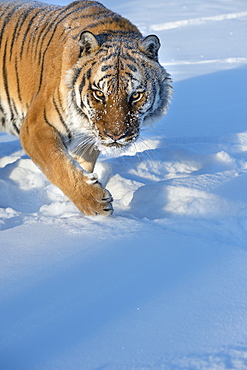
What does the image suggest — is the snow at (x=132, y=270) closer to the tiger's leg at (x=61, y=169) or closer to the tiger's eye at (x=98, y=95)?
the tiger's leg at (x=61, y=169)

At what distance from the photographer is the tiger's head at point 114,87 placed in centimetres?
248

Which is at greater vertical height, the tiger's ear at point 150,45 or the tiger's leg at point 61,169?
the tiger's ear at point 150,45

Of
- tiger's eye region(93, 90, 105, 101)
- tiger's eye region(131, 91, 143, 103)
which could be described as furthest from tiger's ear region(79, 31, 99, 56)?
tiger's eye region(131, 91, 143, 103)

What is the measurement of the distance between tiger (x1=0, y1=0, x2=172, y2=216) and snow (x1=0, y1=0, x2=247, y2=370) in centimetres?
31

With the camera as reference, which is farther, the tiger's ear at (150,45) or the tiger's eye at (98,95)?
the tiger's ear at (150,45)

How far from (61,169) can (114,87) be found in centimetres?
51

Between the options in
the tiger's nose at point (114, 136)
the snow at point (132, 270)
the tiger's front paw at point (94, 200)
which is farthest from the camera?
the tiger's nose at point (114, 136)

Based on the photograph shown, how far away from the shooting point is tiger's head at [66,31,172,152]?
2.48 m

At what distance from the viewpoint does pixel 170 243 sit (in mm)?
1931

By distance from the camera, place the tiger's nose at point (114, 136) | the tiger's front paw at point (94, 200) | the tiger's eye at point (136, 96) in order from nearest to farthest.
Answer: the tiger's front paw at point (94, 200) → the tiger's nose at point (114, 136) → the tiger's eye at point (136, 96)

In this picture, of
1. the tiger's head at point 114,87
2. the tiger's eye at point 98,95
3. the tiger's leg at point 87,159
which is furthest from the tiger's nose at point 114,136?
the tiger's leg at point 87,159

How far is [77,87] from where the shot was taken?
2656 mm

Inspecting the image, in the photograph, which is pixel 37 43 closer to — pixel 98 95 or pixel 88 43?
pixel 88 43

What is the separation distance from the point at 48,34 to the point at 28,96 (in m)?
0.41
